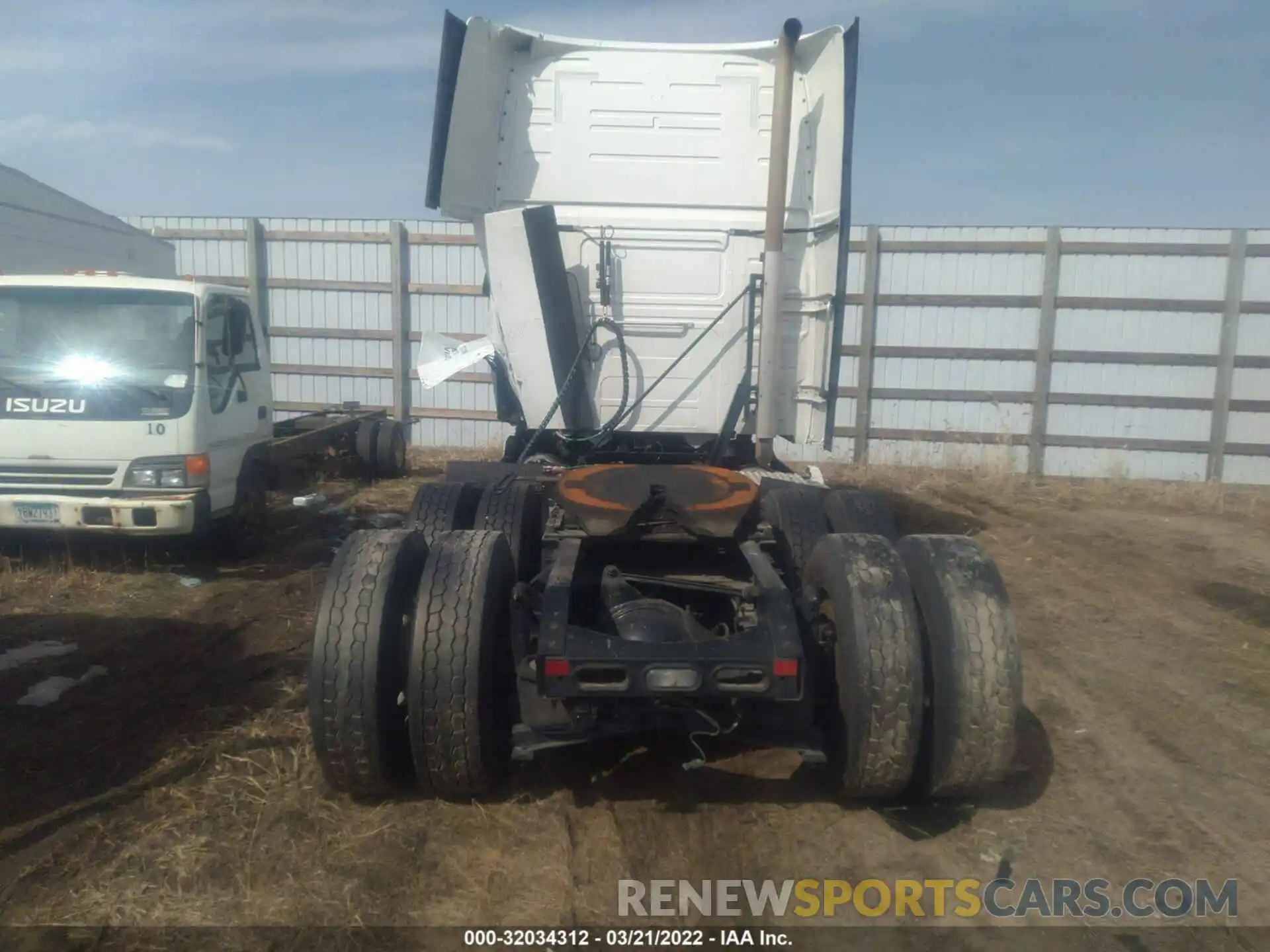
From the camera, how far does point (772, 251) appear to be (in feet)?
19.4

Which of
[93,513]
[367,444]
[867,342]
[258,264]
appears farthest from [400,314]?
[93,513]

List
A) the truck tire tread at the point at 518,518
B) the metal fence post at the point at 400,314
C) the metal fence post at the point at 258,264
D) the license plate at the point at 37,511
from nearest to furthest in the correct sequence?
the truck tire tread at the point at 518,518
the license plate at the point at 37,511
the metal fence post at the point at 400,314
the metal fence post at the point at 258,264

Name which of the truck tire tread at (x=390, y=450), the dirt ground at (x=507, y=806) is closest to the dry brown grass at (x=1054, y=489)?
the dirt ground at (x=507, y=806)

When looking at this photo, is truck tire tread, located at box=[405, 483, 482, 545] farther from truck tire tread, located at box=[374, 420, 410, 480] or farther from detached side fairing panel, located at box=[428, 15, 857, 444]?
truck tire tread, located at box=[374, 420, 410, 480]

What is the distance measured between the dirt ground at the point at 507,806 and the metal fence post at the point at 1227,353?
264 inches

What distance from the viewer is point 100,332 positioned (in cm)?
725

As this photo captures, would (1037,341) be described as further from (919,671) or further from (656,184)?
(919,671)

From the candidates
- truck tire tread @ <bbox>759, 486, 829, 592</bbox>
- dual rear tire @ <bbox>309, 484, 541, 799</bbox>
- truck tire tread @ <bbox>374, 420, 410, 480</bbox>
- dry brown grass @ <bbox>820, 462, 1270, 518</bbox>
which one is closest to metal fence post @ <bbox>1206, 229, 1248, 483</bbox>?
dry brown grass @ <bbox>820, 462, 1270, 518</bbox>

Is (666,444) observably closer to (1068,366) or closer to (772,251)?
(772,251)

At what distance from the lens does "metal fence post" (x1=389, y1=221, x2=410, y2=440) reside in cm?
1337

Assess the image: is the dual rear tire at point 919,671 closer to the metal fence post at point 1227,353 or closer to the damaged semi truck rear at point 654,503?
the damaged semi truck rear at point 654,503

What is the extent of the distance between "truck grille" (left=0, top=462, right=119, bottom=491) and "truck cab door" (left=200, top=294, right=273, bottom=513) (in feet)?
2.33

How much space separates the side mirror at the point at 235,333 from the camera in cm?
771

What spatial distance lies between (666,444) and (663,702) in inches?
137
